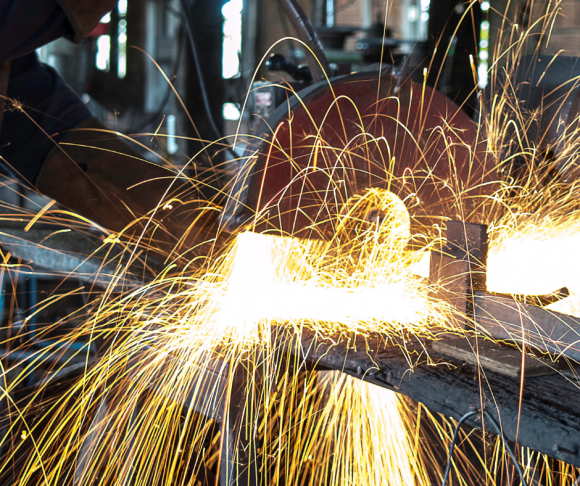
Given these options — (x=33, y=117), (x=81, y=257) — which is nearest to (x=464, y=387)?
(x=81, y=257)

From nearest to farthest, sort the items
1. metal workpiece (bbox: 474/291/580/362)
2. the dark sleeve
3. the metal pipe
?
metal workpiece (bbox: 474/291/580/362) < the metal pipe < the dark sleeve

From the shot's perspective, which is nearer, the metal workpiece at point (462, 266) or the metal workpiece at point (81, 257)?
the metal workpiece at point (462, 266)

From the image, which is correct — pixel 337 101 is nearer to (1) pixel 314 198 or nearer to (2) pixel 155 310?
(1) pixel 314 198

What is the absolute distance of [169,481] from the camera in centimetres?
158

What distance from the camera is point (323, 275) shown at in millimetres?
1692

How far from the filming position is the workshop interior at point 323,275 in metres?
1.30

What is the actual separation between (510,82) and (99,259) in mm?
1727

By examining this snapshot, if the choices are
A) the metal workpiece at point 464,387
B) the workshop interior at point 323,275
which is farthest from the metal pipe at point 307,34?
the metal workpiece at point 464,387

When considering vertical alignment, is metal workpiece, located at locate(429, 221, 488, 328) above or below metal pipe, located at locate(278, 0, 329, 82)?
below

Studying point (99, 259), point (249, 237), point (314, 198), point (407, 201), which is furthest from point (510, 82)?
point (99, 259)

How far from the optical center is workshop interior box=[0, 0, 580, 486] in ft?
4.26

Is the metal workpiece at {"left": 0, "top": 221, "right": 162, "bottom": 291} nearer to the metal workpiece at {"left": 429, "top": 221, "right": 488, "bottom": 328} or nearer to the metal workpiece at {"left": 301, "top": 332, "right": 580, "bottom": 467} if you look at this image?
the metal workpiece at {"left": 301, "top": 332, "right": 580, "bottom": 467}

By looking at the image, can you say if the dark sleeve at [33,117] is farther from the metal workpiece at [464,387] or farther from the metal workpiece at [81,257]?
the metal workpiece at [464,387]

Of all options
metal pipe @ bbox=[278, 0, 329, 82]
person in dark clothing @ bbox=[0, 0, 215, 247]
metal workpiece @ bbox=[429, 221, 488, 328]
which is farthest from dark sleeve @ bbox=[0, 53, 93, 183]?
metal workpiece @ bbox=[429, 221, 488, 328]
